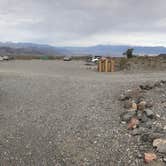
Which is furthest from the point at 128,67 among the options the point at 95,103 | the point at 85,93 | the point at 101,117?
the point at 101,117

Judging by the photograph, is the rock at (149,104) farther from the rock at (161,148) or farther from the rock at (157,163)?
the rock at (157,163)

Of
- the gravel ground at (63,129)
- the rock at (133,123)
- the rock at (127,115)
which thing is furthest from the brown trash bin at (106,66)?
the rock at (133,123)

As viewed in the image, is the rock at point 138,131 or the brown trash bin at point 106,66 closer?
the rock at point 138,131

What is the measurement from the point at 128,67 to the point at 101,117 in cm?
2321

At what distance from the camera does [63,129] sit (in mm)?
11797

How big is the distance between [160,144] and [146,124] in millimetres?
1947

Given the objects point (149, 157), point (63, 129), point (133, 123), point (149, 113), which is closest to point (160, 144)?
point (149, 157)

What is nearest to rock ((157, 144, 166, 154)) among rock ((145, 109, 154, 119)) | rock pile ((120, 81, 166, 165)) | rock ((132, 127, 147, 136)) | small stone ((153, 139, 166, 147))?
rock pile ((120, 81, 166, 165))

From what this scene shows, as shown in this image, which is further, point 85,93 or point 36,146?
point 85,93

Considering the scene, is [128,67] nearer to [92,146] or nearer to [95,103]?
[95,103]

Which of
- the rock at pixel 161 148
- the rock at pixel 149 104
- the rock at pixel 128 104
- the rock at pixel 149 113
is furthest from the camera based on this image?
the rock at pixel 128 104

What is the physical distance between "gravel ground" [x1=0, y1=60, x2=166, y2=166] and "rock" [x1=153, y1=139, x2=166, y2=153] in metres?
0.70

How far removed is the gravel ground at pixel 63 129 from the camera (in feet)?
31.7

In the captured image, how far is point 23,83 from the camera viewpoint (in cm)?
2170
